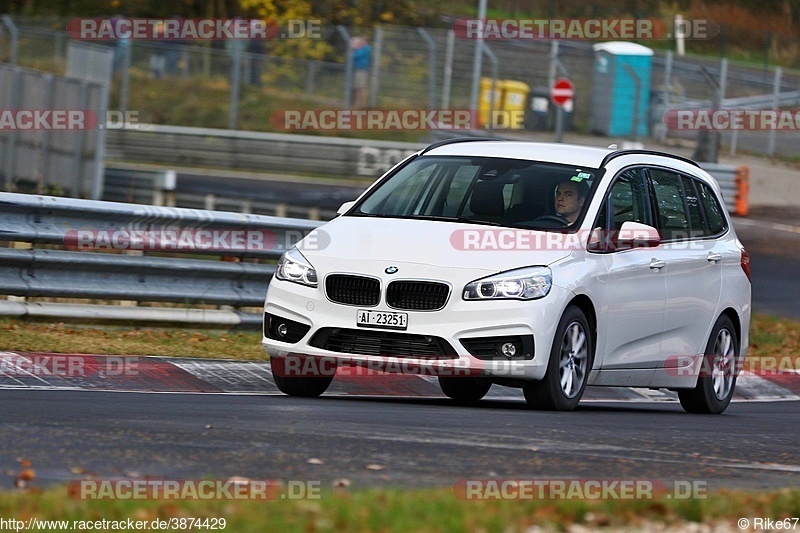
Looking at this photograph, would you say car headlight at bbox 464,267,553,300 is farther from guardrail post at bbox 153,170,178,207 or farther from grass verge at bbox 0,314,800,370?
guardrail post at bbox 153,170,178,207

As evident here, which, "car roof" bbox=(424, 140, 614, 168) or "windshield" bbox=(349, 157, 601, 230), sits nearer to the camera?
"windshield" bbox=(349, 157, 601, 230)

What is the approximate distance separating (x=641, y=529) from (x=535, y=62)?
3295 cm

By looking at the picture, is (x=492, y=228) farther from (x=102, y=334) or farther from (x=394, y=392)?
(x=102, y=334)

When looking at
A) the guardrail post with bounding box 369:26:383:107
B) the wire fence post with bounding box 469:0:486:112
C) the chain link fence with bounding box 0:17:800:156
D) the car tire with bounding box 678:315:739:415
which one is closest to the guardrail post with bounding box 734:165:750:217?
the chain link fence with bounding box 0:17:800:156

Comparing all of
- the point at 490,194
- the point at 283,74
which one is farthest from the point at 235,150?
the point at 490,194

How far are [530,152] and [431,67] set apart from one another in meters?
24.5

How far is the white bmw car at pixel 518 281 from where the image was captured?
935 cm

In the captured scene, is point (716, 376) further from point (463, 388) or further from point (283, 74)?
point (283, 74)

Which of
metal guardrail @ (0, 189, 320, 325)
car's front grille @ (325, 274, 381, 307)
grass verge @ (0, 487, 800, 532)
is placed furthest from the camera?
metal guardrail @ (0, 189, 320, 325)

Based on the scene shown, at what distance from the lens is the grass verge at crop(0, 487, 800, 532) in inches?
209

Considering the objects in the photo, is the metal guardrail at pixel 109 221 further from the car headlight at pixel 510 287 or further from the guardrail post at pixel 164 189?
the guardrail post at pixel 164 189

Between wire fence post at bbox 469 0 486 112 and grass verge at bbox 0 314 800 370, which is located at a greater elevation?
wire fence post at bbox 469 0 486 112

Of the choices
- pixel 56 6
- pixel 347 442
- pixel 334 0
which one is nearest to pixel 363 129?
pixel 334 0

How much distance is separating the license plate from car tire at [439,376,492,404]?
1.69m
